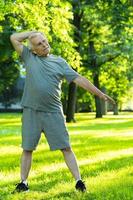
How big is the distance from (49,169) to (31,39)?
3658mm

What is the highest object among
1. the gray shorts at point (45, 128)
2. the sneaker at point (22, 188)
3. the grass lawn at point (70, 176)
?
the gray shorts at point (45, 128)

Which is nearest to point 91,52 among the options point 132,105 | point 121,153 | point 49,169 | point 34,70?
point 121,153

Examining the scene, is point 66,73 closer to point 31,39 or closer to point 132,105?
point 31,39

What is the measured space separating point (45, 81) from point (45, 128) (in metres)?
0.67

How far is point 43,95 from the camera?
26.3 feet

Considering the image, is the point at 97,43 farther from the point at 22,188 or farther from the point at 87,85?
the point at 87,85

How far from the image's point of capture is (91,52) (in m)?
45.6

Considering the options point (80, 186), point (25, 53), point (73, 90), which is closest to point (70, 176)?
point (80, 186)

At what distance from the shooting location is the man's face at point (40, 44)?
8.03 metres

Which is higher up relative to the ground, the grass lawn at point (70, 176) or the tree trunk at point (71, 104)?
the tree trunk at point (71, 104)

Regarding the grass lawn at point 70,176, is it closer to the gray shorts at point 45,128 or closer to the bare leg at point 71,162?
the bare leg at point 71,162

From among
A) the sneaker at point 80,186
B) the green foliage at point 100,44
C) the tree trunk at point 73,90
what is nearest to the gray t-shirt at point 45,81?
the sneaker at point 80,186

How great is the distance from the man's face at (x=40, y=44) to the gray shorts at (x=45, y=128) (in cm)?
81

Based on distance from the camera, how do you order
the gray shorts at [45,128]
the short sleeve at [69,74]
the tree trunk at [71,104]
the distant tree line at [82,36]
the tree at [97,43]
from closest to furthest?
1. the short sleeve at [69,74]
2. the gray shorts at [45,128]
3. the distant tree line at [82,36]
4. the tree trunk at [71,104]
5. the tree at [97,43]
